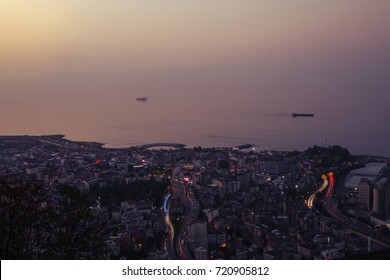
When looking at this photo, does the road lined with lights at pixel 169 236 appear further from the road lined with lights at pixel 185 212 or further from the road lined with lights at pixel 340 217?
the road lined with lights at pixel 340 217

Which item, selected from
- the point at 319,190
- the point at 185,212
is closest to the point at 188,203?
the point at 185,212

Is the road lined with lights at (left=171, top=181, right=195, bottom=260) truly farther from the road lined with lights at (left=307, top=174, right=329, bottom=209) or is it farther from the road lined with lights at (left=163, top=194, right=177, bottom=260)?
the road lined with lights at (left=307, top=174, right=329, bottom=209)

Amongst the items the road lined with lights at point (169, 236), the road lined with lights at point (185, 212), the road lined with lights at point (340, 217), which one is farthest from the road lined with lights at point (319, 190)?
the road lined with lights at point (169, 236)

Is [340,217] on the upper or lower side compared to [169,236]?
upper

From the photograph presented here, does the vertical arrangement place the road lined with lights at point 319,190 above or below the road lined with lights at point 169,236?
above

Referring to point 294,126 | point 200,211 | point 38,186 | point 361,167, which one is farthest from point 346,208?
point 294,126

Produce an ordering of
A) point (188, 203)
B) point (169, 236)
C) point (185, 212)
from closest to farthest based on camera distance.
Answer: point (169, 236) < point (185, 212) < point (188, 203)

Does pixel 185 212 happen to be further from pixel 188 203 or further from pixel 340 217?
pixel 340 217

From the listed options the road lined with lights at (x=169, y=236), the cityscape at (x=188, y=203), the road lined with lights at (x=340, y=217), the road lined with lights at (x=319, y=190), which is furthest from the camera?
the road lined with lights at (x=319, y=190)
